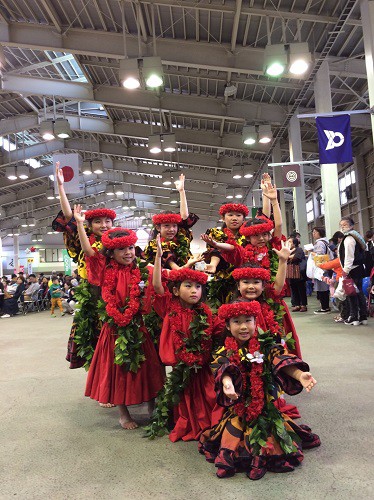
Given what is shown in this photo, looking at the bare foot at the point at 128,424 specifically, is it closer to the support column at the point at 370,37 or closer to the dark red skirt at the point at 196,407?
the dark red skirt at the point at 196,407

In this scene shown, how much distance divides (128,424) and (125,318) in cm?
91

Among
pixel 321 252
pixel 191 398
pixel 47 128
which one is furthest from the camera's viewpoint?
pixel 47 128

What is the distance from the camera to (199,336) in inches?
129

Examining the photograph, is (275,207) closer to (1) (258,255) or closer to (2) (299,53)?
(1) (258,255)

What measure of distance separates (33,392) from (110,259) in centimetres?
217

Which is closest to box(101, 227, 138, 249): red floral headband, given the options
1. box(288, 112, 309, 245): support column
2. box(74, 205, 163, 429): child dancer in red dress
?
box(74, 205, 163, 429): child dancer in red dress

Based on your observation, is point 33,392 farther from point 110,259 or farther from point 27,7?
point 27,7

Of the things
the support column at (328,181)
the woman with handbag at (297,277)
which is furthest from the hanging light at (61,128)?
the woman with handbag at (297,277)

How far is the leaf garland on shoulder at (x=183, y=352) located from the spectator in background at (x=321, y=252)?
6.41 meters

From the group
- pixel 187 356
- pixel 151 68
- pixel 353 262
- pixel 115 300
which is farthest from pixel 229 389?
pixel 151 68

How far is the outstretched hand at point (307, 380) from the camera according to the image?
8.55 feet

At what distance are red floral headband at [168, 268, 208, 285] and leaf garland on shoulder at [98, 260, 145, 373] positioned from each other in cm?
43

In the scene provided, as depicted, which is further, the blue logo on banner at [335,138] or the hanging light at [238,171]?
the hanging light at [238,171]

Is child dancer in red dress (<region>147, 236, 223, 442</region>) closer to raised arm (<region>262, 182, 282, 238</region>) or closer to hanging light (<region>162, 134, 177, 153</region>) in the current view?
raised arm (<region>262, 182, 282, 238</region>)
